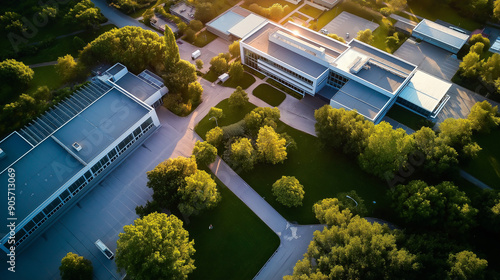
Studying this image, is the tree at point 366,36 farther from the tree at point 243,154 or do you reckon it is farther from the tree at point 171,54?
the tree at point 171,54

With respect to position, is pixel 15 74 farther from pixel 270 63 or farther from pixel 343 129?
pixel 343 129

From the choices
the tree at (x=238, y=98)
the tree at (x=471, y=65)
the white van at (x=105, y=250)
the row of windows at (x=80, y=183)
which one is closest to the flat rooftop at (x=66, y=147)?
the row of windows at (x=80, y=183)

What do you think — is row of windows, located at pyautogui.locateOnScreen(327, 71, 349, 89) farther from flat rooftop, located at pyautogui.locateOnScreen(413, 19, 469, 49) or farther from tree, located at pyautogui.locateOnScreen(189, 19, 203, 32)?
tree, located at pyautogui.locateOnScreen(189, 19, 203, 32)

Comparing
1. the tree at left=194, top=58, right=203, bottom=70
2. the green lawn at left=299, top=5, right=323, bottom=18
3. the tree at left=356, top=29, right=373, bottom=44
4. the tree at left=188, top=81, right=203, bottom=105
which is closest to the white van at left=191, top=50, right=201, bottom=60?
the tree at left=194, top=58, right=203, bottom=70

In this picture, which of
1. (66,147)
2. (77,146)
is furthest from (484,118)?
(66,147)

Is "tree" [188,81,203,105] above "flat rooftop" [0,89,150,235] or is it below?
above

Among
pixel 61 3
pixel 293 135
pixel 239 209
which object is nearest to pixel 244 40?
pixel 293 135
